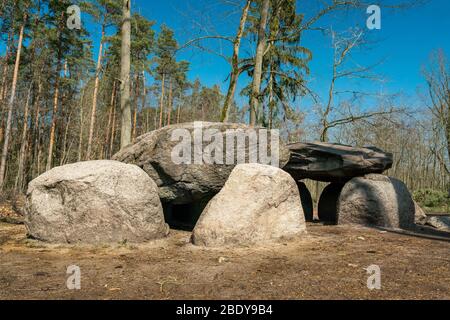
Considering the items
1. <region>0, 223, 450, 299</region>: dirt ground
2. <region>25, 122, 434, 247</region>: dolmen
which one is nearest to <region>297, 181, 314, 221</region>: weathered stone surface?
<region>25, 122, 434, 247</region>: dolmen

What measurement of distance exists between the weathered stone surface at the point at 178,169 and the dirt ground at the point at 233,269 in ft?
3.47

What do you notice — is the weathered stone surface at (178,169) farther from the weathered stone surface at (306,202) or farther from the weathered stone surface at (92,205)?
the weathered stone surface at (306,202)

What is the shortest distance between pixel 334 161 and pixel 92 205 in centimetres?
536

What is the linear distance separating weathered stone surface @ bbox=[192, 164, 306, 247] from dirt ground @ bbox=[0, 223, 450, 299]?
0.24 meters

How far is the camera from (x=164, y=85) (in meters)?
28.9

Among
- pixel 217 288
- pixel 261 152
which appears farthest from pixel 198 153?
pixel 217 288

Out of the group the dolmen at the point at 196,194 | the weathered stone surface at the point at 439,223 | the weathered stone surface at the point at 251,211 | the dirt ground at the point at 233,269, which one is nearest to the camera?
the dirt ground at the point at 233,269

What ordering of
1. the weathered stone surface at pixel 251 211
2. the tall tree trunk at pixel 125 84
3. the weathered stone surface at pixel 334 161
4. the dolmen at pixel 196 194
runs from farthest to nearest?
the tall tree trunk at pixel 125 84 → the weathered stone surface at pixel 334 161 → the dolmen at pixel 196 194 → the weathered stone surface at pixel 251 211

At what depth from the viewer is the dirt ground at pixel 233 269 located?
10.6ft

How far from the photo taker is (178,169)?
6277mm

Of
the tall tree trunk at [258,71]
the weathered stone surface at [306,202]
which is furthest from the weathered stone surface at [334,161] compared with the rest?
the tall tree trunk at [258,71]

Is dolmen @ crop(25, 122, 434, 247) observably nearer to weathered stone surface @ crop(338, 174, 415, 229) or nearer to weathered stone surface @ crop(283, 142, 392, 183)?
weathered stone surface @ crop(338, 174, 415, 229)

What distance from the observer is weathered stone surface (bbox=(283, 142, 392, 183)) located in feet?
25.5
